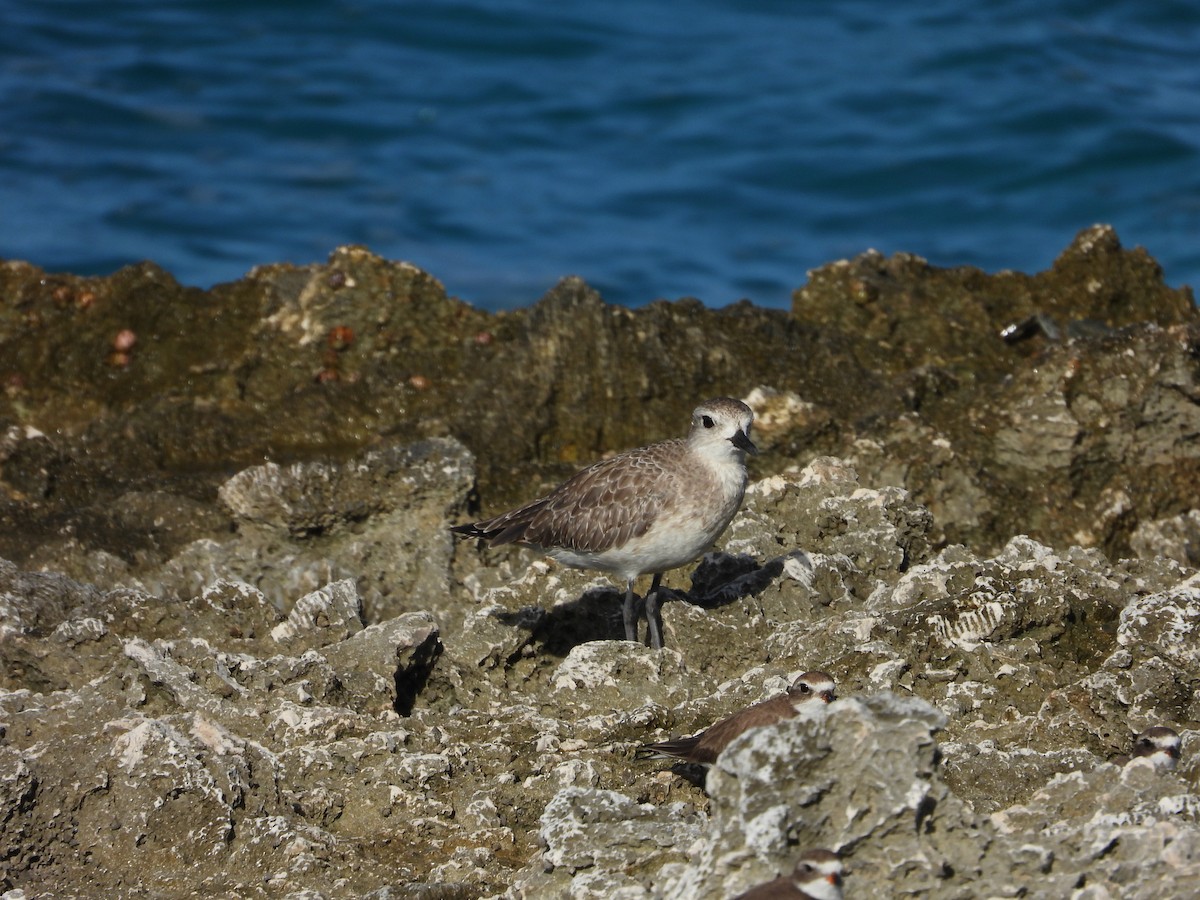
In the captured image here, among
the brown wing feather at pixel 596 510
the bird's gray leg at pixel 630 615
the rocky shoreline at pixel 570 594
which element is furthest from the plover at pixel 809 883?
the brown wing feather at pixel 596 510

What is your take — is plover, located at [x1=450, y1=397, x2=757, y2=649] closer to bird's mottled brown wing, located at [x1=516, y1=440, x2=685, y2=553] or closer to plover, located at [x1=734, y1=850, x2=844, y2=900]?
bird's mottled brown wing, located at [x1=516, y1=440, x2=685, y2=553]

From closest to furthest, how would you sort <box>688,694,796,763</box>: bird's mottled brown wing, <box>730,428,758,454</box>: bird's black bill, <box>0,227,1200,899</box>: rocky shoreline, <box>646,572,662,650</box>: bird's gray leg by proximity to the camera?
<box>0,227,1200,899</box>: rocky shoreline → <box>688,694,796,763</box>: bird's mottled brown wing → <box>646,572,662,650</box>: bird's gray leg → <box>730,428,758,454</box>: bird's black bill

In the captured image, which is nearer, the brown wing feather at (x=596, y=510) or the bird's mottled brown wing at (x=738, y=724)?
the bird's mottled brown wing at (x=738, y=724)

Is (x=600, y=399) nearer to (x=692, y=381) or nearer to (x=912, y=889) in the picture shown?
(x=692, y=381)

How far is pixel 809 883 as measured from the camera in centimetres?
499

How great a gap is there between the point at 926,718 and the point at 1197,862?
973 mm

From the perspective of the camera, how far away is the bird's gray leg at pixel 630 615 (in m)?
8.28

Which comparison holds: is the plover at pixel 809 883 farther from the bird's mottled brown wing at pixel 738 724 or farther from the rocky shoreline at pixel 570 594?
the bird's mottled brown wing at pixel 738 724

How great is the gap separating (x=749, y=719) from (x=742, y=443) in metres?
2.23

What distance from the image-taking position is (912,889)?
17.1 ft

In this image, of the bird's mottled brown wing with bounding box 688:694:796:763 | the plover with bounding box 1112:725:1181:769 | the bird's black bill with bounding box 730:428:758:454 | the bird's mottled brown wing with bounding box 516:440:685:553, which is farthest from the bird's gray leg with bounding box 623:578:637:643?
the plover with bounding box 1112:725:1181:769

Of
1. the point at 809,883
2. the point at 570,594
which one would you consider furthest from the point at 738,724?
the point at 570,594

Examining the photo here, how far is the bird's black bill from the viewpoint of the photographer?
8.40m

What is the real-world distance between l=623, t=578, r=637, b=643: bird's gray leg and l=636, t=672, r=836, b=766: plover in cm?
157
